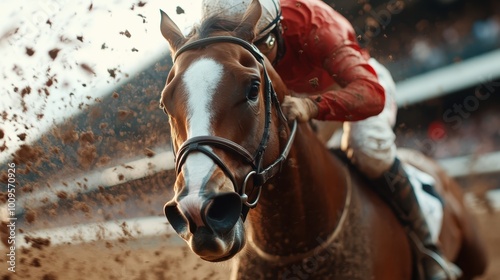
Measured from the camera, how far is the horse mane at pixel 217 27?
201 centimetres

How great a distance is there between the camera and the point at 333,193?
7.84 ft

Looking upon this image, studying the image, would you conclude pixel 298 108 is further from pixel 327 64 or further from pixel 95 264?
pixel 95 264

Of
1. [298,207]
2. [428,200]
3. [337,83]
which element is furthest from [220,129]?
[428,200]

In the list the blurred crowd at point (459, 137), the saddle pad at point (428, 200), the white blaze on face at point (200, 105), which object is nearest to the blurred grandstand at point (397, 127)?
the blurred crowd at point (459, 137)

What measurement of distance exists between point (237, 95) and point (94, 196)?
1.99 meters

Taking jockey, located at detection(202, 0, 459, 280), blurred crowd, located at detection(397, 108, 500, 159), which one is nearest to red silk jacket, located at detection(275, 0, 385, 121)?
jockey, located at detection(202, 0, 459, 280)

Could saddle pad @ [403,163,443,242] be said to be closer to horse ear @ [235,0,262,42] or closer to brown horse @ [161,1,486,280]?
brown horse @ [161,1,486,280]

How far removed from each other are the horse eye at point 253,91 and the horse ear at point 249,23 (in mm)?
235

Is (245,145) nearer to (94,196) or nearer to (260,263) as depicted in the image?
(260,263)

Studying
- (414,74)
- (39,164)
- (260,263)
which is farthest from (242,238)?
(414,74)

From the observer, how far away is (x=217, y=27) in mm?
2033

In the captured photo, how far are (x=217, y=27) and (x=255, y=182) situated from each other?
55cm

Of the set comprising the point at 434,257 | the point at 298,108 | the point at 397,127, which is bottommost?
the point at 397,127

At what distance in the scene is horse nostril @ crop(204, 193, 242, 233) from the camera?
161cm
